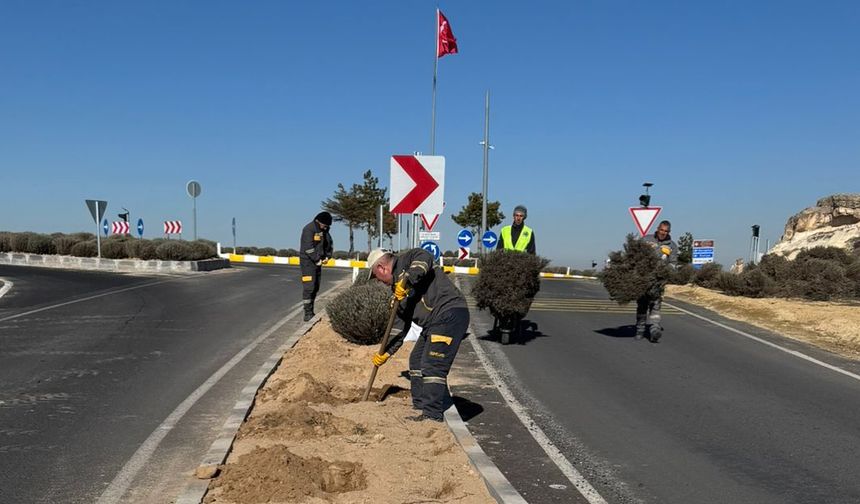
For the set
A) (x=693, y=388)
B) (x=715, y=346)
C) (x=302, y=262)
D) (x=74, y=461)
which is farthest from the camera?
(x=302, y=262)

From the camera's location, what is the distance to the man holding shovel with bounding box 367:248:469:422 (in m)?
5.88

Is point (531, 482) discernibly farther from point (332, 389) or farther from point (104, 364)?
point (104, 364)

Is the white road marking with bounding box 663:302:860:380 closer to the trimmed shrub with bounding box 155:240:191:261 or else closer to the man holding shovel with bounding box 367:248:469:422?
the man holding shovel with bounding box 367:248:469:422

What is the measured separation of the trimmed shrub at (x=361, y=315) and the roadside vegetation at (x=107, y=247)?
21378 millimetres

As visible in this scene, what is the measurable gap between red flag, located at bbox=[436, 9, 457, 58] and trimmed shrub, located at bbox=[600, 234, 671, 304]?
11.6 metres

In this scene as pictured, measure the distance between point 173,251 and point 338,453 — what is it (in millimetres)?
26618

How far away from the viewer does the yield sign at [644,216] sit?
19.2 m

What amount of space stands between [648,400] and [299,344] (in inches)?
196

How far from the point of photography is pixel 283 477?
4.35 m

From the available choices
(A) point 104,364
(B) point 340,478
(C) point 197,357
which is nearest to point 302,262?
(C) point 197,357

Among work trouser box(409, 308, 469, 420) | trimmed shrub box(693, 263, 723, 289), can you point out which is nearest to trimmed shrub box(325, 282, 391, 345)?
work trouser box(409, 308, 469, 420)

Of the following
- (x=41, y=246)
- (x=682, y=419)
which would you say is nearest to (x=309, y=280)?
(x=682, y=419)

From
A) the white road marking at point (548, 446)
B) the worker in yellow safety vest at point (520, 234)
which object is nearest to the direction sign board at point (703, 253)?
the worker in yellow safety vest at point (520, 234)

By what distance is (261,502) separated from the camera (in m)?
4.12
